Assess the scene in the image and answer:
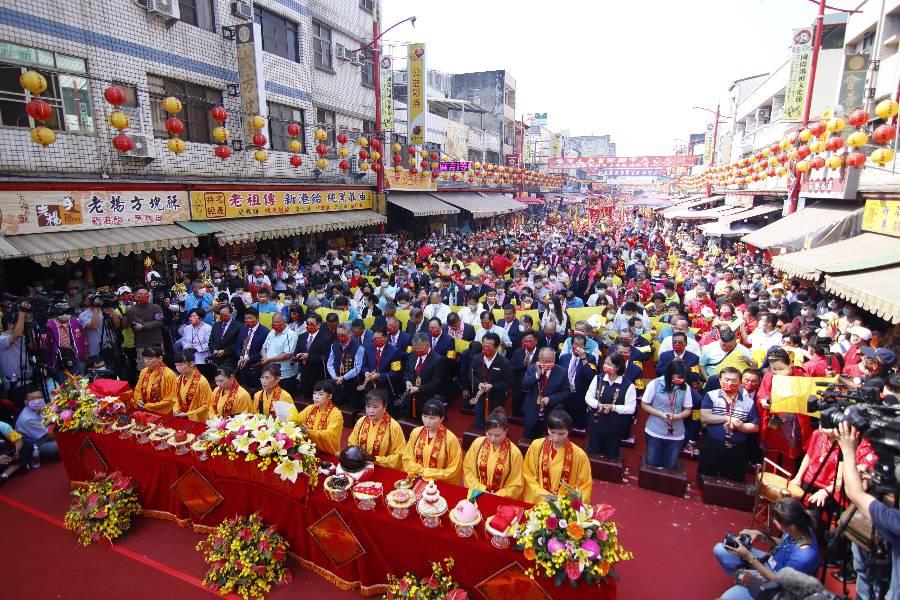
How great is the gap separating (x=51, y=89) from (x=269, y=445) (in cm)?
1048

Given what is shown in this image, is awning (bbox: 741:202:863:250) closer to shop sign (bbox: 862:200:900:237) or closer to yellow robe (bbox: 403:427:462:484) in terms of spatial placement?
shop sign (bbox: 862:200:900:237)

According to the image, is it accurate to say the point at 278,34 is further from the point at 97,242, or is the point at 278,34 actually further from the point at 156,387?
the point at 156,387

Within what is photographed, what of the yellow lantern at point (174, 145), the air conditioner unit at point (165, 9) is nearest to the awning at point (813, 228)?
the yellow lantern at point (174, 145)

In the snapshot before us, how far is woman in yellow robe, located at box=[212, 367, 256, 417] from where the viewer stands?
6.26 m

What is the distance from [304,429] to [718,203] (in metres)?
38.4

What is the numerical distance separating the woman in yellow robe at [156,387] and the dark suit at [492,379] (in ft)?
13.9

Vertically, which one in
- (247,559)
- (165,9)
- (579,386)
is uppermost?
(165,9)

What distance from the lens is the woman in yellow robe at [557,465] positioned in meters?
4.78

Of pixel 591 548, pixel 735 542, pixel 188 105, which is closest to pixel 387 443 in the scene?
pixel 591 548

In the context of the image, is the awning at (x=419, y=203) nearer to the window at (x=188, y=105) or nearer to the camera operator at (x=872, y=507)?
the window at (x=188, y=105)

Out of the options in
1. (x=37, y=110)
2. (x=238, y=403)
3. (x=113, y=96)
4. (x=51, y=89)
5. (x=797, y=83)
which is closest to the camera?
(x=238, y=403)

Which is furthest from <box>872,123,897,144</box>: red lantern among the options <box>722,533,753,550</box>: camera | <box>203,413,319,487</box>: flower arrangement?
<box>203,413,319,487</box>: flower arrangement

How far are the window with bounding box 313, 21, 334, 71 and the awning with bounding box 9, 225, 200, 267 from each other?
A: 9.70 meters

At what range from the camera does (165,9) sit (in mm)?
12219
